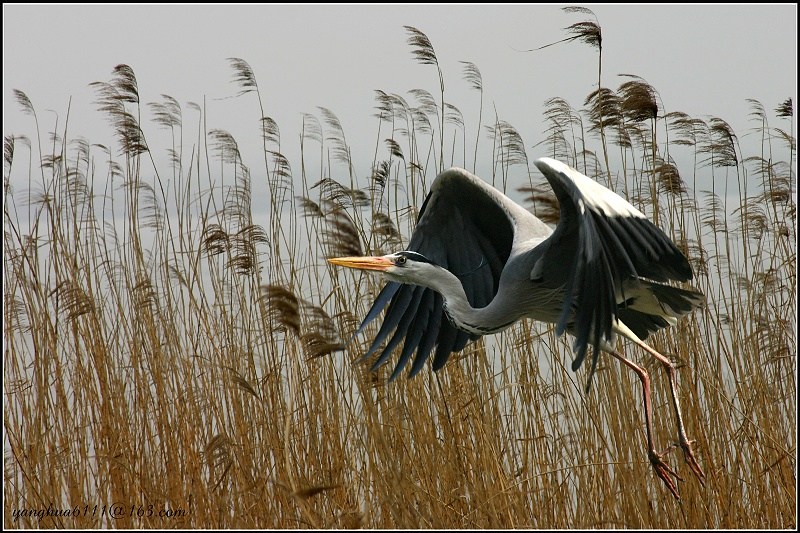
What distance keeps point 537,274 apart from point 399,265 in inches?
20.4

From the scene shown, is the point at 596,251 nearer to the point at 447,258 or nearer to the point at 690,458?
the point at 690,458

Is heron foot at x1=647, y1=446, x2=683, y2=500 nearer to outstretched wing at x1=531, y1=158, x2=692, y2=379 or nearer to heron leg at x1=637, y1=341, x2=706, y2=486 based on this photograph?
heron leg at x1=637, y1=341, x2=706, y2=486

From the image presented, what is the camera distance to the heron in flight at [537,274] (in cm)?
276

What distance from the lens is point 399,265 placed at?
3.35 meters

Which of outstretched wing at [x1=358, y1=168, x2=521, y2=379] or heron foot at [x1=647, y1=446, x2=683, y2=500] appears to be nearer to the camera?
heron foot at [x1=647, y1=446, x2=683, y2=500]

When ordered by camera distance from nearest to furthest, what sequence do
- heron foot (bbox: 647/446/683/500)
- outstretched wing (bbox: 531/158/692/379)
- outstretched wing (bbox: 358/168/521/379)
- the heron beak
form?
outstretched wing (bbox: 531/158/692/379), heron foot (bbox: 647/446/683/500), the heron beak, outstretched wing (bbox: 358/168/521/379)

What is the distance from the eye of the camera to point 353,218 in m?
3.75

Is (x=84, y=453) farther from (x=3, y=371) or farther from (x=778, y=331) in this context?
(x=778, y=331)

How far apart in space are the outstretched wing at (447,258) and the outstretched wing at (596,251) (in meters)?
0.59

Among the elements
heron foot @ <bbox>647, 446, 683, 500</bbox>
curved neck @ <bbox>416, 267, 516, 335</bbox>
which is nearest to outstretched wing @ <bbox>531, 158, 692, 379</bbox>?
curved neck @ <bbox>416, 267, 516, 335</bbox>

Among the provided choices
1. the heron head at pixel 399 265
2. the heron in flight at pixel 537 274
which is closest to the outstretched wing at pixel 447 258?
the heron in flight at pixel 537 274

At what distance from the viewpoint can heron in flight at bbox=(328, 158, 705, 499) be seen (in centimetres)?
276

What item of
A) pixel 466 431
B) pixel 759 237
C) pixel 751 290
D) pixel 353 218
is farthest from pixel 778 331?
pixel 353 218

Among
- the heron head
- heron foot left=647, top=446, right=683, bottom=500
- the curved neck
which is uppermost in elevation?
the heron head
